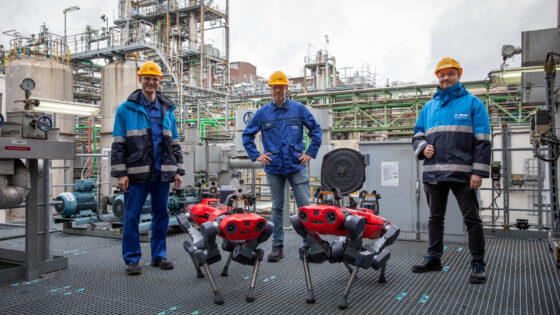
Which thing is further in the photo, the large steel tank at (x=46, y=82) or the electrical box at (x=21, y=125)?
the large steel tank at (x=46, y=82)

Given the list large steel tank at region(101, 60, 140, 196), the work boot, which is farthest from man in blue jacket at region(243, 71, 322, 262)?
large steel tank at region(101, 60, 140, 196)

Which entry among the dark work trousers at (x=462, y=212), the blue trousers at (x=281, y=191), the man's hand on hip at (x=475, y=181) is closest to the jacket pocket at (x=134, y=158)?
the blue trousers at (x=281, y=191)

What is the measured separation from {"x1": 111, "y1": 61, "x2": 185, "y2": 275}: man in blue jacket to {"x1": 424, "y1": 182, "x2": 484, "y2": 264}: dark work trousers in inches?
89.8

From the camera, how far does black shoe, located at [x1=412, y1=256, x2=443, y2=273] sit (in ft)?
11.5

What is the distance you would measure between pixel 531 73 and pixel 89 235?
228 inches

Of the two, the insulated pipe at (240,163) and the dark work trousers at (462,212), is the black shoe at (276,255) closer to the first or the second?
the dark work trousers at (462,212)

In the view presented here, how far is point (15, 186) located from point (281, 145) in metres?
2.17

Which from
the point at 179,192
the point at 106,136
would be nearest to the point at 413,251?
the point at 179,192

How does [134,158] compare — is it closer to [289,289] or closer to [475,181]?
[289,289]

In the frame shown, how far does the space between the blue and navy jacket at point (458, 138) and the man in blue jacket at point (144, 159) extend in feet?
7.39

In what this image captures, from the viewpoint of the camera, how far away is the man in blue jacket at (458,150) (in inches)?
126

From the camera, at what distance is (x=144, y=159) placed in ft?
11.5

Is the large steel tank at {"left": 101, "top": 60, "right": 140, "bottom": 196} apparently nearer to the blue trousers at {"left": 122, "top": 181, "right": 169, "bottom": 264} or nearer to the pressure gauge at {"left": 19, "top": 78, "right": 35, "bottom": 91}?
the pressure gauge at {"left": 19, "top": 78, "right": 35, "bottom": 91}

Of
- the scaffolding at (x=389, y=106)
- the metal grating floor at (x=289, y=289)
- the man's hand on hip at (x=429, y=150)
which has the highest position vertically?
the scaffolding at (x=389, y=106)
